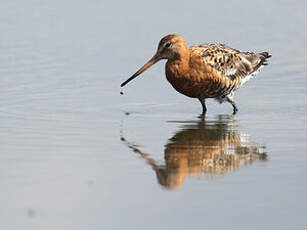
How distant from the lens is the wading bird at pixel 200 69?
34.8ft

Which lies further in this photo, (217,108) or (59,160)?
(217,108)

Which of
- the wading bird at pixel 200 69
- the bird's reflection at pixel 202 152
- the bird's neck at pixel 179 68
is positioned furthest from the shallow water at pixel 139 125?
the bird's neck at pixel 179 68

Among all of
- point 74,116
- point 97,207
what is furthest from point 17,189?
point 74,116

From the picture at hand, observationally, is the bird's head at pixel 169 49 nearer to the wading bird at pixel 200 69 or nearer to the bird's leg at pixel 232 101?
the wading bird at pixel 200 69

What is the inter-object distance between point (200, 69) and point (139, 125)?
1.52 meters

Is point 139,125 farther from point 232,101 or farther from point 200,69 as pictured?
point 232,101

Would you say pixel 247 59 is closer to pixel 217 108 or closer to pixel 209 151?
pixel 217 108

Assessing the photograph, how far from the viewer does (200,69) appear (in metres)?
10.7

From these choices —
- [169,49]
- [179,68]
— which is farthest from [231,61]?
[169,49]

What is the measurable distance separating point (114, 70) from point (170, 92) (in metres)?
1.20

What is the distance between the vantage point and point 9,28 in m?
14.6

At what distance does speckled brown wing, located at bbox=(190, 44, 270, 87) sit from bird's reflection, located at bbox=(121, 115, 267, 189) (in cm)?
146

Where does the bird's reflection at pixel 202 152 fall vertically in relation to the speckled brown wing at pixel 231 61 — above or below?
below

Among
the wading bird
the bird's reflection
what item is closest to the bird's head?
the wading bird
